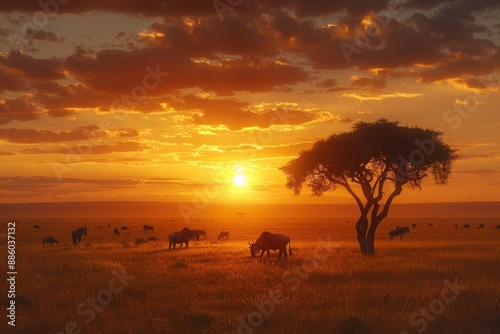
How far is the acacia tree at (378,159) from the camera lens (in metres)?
34.9

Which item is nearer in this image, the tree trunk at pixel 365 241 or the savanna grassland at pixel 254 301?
the savanna grassland at pixel 254 301

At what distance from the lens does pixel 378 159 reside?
35.6 meters

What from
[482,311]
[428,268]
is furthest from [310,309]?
[428,268]

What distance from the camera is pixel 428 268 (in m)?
21.6

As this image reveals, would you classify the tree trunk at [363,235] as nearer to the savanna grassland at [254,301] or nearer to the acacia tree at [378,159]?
the acacia tree at [378,159]

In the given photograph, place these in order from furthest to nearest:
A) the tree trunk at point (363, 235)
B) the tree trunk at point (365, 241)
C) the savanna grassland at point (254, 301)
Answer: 1. the tree trunk at point (363, 235)
2. the tree trunk at point (365, 241)
3. the savanna grassland at point (254, 301)

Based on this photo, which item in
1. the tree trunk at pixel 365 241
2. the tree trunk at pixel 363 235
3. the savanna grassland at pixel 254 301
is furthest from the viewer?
the tree trunk at pixel 363 235

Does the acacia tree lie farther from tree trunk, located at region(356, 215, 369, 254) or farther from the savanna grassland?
the savanna grassland

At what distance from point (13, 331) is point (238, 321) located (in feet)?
15.5

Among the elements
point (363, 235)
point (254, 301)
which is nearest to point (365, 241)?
point (363, 235)

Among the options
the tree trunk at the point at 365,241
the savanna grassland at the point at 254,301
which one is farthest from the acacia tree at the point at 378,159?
the savanna grassland at the point at 254,301

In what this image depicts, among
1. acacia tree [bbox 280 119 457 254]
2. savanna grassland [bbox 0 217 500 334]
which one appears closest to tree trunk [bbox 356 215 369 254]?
acacia tree [bbox 280 119 457 254]

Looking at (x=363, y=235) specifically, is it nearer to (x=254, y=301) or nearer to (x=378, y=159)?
(x=378, y=159)

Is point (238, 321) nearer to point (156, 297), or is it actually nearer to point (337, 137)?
point (156, 297)
